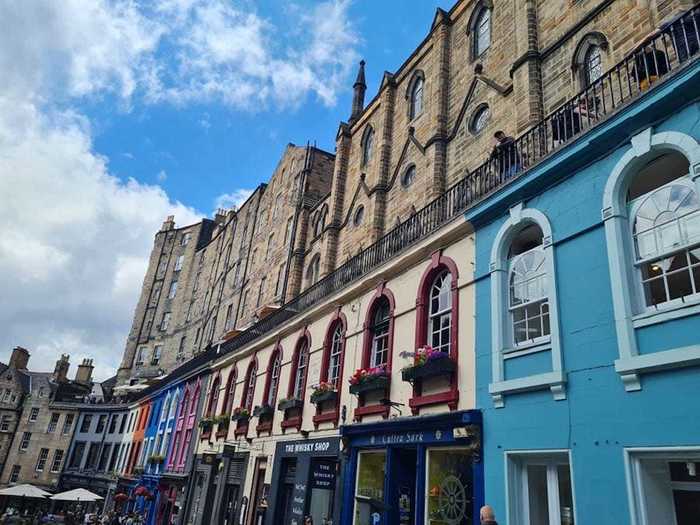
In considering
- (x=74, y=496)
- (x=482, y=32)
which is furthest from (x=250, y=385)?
(x=74, y=496)

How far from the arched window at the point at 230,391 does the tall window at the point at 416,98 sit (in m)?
12.6

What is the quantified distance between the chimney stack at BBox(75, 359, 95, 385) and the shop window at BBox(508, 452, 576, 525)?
2343 inches

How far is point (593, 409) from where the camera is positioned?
688 cm

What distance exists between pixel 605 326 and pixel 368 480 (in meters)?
7.01

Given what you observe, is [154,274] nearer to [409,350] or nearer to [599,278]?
[409,350]

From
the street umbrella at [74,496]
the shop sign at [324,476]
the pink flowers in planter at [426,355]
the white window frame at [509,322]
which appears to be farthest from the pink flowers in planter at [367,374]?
the street umbrella at [74,496]

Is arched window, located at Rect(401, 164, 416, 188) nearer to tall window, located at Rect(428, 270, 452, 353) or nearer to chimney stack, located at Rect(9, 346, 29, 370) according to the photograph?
tall window, located at Rect(428, 270, 452, 353)

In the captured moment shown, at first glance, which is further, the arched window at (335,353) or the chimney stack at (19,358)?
the chimney stack at (19,358)

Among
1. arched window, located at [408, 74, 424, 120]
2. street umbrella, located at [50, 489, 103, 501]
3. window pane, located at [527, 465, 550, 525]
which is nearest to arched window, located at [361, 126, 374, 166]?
arched window, located at [408, 74, 424, 120]

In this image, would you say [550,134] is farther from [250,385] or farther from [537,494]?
[250,385]

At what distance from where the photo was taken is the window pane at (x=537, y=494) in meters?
7.60

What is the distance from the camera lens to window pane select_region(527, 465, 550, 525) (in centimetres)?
760

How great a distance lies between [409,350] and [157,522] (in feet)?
70.3

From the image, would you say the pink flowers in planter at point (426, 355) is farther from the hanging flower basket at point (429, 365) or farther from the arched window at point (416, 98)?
the arched window at point (416, 98)
